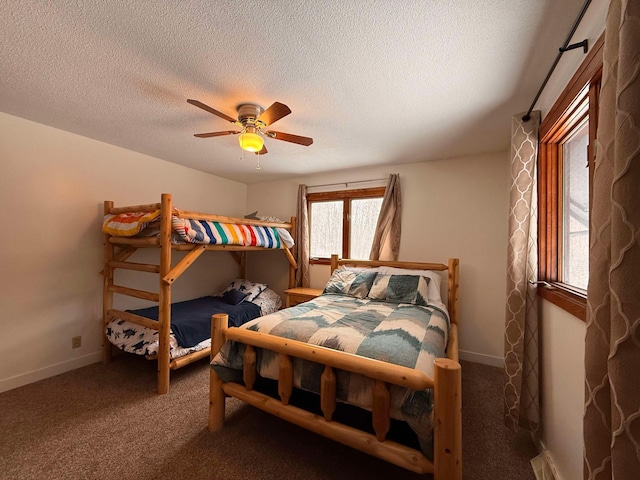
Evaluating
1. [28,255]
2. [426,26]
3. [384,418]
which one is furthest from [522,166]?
[28,255]

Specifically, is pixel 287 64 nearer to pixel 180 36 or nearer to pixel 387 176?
pixel 180 36

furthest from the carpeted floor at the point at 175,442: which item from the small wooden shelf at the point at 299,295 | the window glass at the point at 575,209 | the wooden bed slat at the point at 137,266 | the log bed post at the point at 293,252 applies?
the log bed post at the point at 293,252

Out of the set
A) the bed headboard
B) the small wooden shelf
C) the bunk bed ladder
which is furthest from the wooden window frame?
the bunk bed ladder

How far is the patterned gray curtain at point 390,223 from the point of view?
3.20m

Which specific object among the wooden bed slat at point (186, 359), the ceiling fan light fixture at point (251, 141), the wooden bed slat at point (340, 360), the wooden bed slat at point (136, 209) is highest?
the ceiling fan light fixture at point (251, 141)

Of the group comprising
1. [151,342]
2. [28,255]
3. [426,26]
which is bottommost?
[151,342]

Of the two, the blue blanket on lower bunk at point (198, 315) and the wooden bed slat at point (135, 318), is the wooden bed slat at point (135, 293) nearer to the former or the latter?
the wooden bed slat at point (135, 318)

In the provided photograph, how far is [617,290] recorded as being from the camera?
0.55m

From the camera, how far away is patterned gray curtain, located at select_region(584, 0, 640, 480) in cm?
51

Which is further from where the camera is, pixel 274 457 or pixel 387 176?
pixel 387 176

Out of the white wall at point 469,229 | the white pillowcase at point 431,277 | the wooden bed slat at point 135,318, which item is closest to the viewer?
the wooden bed slat at point 135,318

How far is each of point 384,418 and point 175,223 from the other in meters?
2.12

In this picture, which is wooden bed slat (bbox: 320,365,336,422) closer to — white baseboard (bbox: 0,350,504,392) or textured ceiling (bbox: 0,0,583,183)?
textured ceiling (bbox: 0,0,583,183)

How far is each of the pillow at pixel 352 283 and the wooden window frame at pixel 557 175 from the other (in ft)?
4.54
